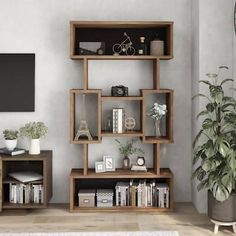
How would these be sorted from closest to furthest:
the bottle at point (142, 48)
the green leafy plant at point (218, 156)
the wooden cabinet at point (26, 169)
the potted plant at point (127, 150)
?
the green leafy plant at point (218, 156) < the wooden cabinet at point (26, 169) < the bottle at point (142, 48) < the potted plant at point (127, 150)

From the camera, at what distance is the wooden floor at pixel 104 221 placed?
3.73m

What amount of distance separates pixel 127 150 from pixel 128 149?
15 millimetres

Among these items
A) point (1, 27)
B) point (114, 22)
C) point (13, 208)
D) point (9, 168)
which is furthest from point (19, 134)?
point (114, 22)

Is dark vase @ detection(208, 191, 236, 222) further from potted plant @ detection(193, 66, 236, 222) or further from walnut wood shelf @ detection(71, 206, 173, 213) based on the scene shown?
walnut wood shelf @ detection(71, 206, 173, 213)

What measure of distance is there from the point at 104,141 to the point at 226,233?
63.2 inches

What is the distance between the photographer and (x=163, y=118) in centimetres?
456

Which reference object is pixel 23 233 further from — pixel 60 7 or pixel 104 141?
pixel 60 7

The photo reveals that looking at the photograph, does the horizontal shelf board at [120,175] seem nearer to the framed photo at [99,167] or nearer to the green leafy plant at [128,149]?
the framed photo at [99,167]

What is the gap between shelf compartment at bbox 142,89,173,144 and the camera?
425 centimetres

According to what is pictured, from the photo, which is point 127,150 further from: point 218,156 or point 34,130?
point 218,156

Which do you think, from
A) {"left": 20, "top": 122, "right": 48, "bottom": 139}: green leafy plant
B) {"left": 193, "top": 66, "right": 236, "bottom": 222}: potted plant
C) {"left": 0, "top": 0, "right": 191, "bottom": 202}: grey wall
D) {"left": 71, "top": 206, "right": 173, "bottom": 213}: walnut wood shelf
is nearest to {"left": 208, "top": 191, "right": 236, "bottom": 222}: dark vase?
{"left": 193, "top": 66, "right": 236, "bottom": 222}: potted plant

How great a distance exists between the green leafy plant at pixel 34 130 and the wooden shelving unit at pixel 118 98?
0.30m

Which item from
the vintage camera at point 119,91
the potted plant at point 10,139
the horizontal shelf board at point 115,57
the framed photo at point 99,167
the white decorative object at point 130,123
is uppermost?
the horizontal shelf board at point 115,57

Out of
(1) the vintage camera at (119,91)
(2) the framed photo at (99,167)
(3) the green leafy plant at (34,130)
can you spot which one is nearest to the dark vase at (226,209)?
(2) the framed photo at (99,167)
